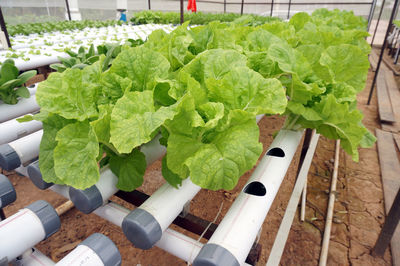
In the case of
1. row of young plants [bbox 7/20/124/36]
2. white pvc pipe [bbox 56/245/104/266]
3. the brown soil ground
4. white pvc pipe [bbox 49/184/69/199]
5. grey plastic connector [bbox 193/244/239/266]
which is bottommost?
the brown soil ground

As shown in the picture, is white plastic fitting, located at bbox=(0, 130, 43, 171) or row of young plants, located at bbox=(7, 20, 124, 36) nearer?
white plastic fitting, located at bbox=(0, 130, 43, 171)

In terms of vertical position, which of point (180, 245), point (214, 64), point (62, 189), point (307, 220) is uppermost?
point (214, 64)

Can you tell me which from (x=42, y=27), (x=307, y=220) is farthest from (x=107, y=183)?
(x=42, y=27)

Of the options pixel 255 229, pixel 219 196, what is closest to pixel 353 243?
pixel 219 196

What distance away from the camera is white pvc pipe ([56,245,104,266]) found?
793mm

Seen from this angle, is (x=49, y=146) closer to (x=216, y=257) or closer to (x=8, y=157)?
(x=8, y=157)

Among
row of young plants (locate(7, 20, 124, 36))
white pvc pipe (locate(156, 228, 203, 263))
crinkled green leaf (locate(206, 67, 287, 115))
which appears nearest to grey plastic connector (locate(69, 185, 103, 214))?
white pvc pipe (locate(156, 228, 203, 263))

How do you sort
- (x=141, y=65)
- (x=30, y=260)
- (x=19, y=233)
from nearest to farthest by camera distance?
1. (x=19, y=233)
2. (x=30, y=260)
3. (x=141, y=65)

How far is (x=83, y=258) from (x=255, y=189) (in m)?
0.75

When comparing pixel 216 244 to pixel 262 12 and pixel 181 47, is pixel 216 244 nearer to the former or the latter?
pixel 181 47

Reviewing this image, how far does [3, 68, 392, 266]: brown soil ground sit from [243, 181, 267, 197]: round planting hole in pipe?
3.44 feet

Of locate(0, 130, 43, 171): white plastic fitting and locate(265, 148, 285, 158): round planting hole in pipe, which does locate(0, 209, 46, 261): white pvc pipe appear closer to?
locate(0, 130, 43, 171): white plastic fitting

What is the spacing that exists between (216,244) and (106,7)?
44.9ft

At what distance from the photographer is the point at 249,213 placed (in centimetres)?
104
